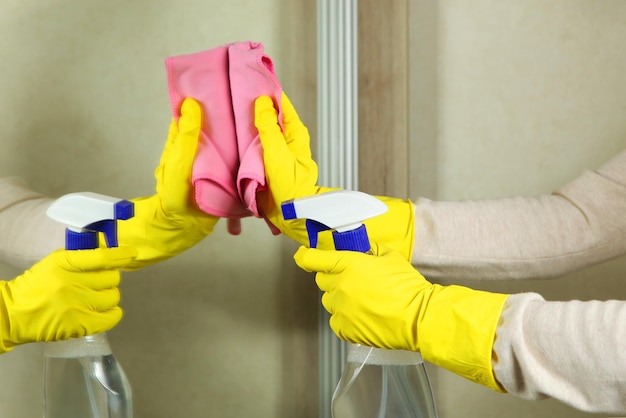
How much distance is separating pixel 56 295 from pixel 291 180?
0.32 m

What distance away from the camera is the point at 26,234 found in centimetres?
103

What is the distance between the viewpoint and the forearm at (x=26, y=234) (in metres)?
1.02

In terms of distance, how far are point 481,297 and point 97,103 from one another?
29.4 inches

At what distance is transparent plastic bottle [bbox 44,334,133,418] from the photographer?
889 millimetres

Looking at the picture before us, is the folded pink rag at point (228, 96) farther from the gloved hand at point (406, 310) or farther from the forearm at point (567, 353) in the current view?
the forearm at point (567, 353)

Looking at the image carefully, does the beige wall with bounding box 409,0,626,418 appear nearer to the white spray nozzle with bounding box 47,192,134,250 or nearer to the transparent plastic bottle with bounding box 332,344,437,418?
the transparent plastic bottle with bounding box 332,344,437,418

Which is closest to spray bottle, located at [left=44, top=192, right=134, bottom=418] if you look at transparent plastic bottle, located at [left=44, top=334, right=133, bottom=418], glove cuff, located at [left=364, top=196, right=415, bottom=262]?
transparent plastic bottle, located at [left=44, top=334, right=133, bottom=418]

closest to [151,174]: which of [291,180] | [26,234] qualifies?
[26,234]

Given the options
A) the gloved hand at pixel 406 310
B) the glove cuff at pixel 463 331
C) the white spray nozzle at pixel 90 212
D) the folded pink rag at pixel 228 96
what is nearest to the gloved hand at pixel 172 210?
the folded pink rag at pixel 228 96

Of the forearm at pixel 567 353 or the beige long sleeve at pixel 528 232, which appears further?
the beige long sleeve at pixel 528 232

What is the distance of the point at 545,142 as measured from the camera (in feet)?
4.12

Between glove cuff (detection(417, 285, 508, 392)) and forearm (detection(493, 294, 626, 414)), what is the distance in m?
0.01

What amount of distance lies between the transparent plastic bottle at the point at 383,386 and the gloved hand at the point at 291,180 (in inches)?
7.5

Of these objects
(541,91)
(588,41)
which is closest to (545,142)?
(541,91)
